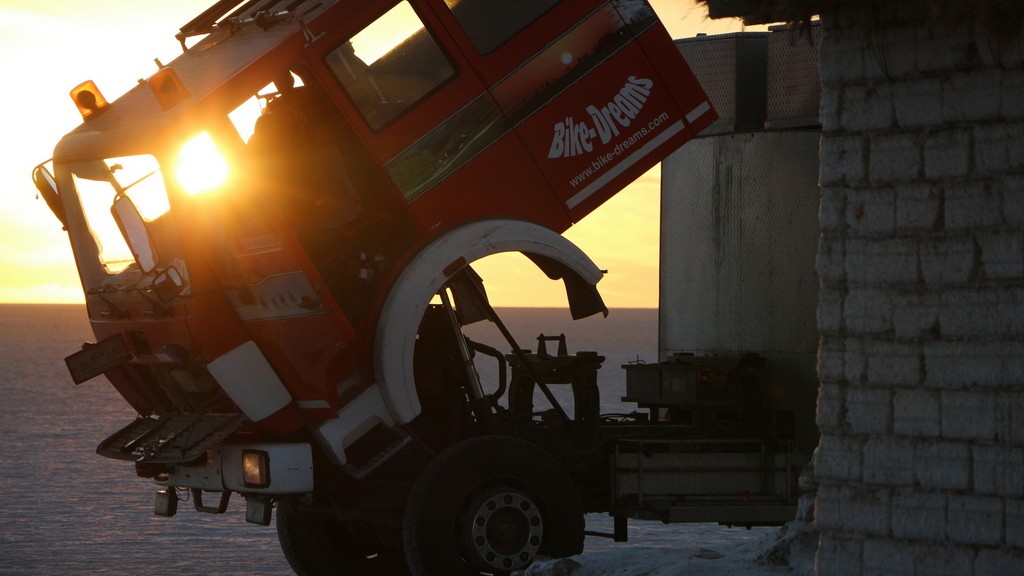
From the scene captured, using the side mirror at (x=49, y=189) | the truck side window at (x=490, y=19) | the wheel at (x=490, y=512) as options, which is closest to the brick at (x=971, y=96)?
the truck side window at (x=490, y=19)

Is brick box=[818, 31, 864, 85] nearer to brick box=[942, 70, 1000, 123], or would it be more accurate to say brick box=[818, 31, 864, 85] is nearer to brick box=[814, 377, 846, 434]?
brick box=[942, 70, 1000, 123]

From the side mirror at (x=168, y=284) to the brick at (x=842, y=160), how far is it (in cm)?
454

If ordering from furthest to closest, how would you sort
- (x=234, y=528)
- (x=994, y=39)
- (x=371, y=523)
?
1. (x=234, y=528)
2. (x=371, y=523)
3. (x=994, y=39)

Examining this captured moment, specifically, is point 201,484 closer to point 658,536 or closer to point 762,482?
point 762,482

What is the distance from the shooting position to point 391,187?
36.3 ft

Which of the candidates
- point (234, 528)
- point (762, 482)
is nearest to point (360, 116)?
point (762, 482)

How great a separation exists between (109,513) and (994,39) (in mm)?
18005

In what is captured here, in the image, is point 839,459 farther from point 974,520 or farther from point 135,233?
point 135,233

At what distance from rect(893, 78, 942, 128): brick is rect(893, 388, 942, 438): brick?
123cm

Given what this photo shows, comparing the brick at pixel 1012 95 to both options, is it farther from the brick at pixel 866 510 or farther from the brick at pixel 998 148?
the brick at pixel 866 510

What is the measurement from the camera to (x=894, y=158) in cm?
779

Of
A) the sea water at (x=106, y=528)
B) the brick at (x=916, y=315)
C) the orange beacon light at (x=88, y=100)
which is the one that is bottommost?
the sea water at (x=106, y=528)

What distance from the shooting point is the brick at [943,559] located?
754cm

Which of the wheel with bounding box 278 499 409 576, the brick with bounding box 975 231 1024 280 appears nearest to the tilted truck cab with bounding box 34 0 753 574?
the wheel with bounding box 278 499 409 576
